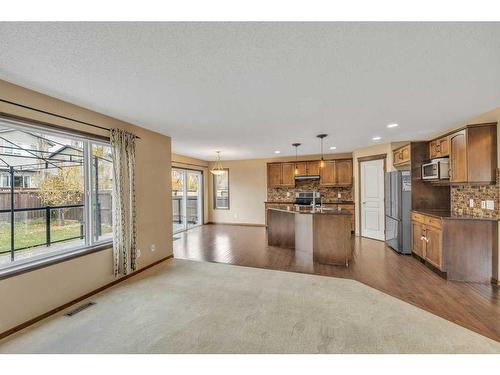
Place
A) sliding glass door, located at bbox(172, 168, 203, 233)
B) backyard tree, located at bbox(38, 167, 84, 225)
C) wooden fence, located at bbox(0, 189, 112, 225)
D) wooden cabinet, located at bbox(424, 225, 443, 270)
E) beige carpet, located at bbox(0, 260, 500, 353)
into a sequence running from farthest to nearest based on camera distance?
sliding glass door, located at bbox(172, 168, 203, 233) → wooden cabinet, located at bbox(424, 225, 443, 270) → backyard tree, located at bbox(38, 167, 84, 225) → wooden fence, located at bbox(0, 189, 112, 225) → beige carpet, located at bbox(0, 260, 500, 353)

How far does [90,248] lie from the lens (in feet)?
10.3

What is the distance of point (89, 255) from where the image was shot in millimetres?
3086

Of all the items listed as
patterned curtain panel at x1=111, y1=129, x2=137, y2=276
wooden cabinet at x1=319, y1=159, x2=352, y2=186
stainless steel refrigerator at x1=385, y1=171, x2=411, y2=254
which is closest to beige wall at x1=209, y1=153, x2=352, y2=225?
wooden cabinet at x1=319, y1=159, x2=352, y2=186

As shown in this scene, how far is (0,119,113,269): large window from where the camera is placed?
2496 mm

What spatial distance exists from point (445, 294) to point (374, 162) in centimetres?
381

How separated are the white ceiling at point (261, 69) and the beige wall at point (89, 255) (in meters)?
0.20

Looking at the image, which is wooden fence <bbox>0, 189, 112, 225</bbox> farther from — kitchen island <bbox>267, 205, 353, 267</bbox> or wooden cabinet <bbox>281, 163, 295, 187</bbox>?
wooden cabinet <bbox>281, 163, 295, 187</bbox>

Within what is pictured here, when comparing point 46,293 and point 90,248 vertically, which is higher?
point 90,248

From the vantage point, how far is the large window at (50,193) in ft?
8.19

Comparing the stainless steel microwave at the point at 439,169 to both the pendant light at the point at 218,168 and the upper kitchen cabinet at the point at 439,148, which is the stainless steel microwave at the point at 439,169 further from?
the pendant light at the point at 218,168

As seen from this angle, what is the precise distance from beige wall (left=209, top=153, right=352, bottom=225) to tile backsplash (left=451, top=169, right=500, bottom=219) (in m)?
4.80

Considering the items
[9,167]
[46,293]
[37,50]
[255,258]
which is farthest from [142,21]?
[255,258]

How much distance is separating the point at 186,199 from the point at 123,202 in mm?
4230

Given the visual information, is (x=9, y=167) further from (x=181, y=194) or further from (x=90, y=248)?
(x=181, y=194)
